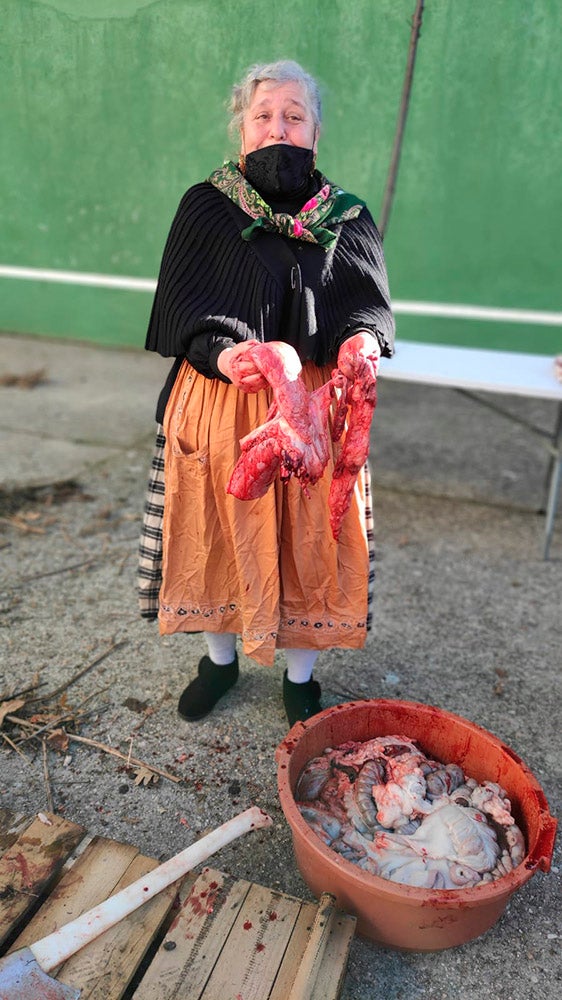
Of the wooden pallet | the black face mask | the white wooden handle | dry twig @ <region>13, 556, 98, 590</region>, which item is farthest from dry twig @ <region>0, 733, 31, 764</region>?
the black face mask

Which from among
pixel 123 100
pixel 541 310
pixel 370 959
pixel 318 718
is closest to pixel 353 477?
pixel 318 718

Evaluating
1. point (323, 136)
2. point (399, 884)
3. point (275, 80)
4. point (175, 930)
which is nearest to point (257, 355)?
point (275, 80)

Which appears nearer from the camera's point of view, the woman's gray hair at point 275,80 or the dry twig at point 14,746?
the woman's gray hair at point 275,80

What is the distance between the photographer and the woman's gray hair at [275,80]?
2.23 m

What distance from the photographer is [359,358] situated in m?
2.10

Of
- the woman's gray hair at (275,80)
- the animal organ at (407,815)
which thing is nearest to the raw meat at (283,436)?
the woman's gray hair at (275,80)

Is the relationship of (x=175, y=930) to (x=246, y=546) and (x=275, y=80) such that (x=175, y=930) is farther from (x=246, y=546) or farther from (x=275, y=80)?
(x=275, y=80)

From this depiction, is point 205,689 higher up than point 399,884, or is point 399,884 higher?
point 399,884

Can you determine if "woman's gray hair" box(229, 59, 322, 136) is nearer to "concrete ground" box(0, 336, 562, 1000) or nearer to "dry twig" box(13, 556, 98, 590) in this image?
"concrete ground" box(0, 336, 562, 1000)

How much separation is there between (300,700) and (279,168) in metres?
1.68

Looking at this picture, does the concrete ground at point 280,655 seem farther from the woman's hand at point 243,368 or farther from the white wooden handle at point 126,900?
the woman's hand at point 243,368

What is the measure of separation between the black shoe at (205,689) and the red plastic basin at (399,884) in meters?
0.61

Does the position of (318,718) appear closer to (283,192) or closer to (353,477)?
(353,477)

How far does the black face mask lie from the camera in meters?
2.20
